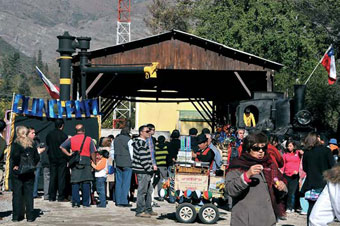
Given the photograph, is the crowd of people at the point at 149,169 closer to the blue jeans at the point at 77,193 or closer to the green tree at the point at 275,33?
the blue jeans at the point at 77,193

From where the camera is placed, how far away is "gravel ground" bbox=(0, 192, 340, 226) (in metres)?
13.9

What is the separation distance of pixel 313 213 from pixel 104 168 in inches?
428

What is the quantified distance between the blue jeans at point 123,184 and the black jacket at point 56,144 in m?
1.30

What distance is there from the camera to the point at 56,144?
17.0m

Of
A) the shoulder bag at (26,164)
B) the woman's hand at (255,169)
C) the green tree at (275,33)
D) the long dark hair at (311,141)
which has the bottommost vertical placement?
the woman's hand at (255,169)

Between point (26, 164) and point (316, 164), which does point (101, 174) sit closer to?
point (26, 164)

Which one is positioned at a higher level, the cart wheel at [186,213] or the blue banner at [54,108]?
the blue banner at [54,108]

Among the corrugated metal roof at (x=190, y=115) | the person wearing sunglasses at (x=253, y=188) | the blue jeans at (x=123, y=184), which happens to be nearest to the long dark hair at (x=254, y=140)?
the person wearing sunglasses at (x=253, y=188)

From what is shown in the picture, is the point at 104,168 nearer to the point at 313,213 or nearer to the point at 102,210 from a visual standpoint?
the point at 102,210

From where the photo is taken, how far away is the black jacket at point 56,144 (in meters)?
17.0

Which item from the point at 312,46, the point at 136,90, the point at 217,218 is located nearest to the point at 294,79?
the point at 312,46

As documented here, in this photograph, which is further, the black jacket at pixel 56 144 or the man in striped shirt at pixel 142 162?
the black jacket at pixel 56 144

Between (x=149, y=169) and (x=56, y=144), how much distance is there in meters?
3.58

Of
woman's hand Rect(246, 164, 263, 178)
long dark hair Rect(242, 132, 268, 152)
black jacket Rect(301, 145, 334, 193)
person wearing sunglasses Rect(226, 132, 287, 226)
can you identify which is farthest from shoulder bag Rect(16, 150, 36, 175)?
woman's hand Rect(246, 164, 263, 178)
